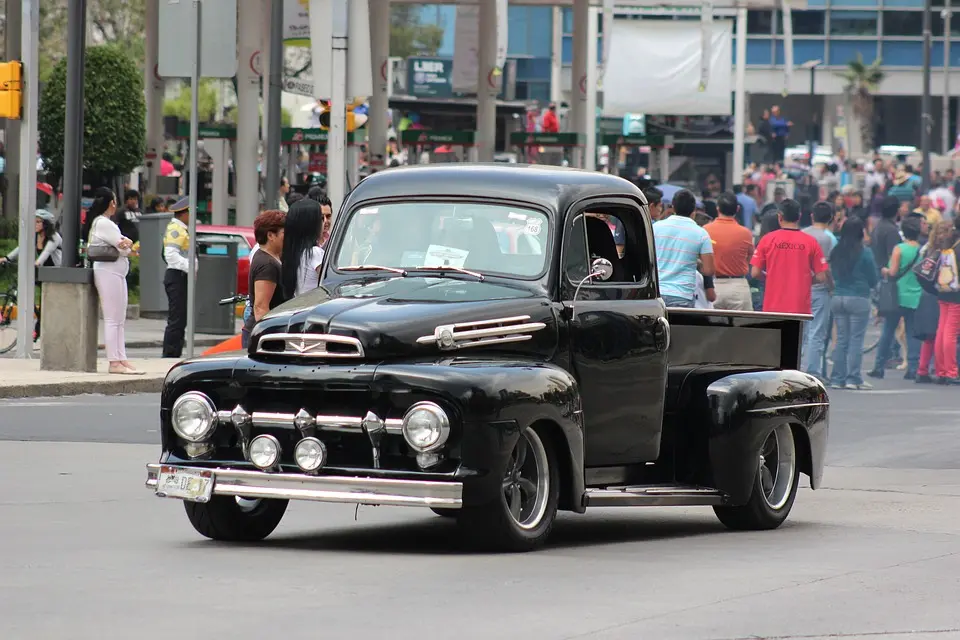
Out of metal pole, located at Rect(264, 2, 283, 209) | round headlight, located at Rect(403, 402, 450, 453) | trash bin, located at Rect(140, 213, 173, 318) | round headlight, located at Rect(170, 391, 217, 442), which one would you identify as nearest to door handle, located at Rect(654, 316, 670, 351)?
round headlight, located at Rect(403, 402, 450, 453)

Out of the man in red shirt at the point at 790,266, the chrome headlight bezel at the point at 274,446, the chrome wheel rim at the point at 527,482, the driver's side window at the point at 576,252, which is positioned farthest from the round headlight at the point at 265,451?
the man in red shirt at the point at 790,266

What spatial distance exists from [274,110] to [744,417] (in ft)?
51.9

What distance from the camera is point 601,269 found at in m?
9.99

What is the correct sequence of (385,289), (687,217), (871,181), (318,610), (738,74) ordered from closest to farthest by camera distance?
(318,610) → (385,289) → (687,217) → (738,74) → (871,181)

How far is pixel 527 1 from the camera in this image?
164 feet

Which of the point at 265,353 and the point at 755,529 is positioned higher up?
the point at 265,353

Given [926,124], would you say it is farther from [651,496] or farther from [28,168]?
[651,496]

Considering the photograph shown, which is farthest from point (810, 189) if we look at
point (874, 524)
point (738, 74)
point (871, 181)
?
point (874, 524)

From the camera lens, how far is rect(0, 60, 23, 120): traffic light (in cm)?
2153

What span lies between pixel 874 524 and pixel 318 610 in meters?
4.80

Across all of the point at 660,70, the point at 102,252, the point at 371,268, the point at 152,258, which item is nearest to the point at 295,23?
the point at 660,70

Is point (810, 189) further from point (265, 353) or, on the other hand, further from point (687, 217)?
point (265, 353)

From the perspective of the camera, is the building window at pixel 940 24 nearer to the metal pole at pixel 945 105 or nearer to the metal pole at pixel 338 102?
the metal pole at pixel 945 105

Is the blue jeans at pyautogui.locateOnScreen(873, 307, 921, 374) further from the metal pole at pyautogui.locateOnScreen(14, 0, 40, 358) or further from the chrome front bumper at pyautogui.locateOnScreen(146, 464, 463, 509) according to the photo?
the chrome front bumper at pyautogui.locateOnScreen(146, 464, 463, 509)
